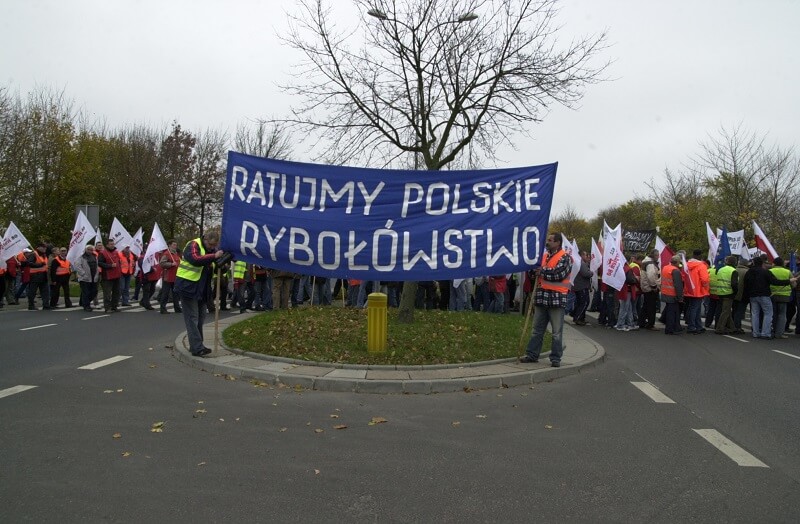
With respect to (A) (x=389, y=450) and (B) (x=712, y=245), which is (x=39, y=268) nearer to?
(A) (x=389, y=450)

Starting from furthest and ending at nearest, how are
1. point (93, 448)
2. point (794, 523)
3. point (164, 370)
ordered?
point (164, 370)
point (93, 448)
point (794, 523)

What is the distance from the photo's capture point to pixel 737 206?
30703 millimetres

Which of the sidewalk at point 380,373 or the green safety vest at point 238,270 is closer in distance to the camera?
the sidewalk at point 380,373

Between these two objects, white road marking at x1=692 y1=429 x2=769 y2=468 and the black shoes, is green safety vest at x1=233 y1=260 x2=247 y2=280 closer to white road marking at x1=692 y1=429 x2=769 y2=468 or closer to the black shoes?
the black shoes

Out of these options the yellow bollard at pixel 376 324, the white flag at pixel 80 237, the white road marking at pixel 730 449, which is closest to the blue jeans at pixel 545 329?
the yellow bollard at pixel 376 324

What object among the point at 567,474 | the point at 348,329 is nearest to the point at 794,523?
the point at 567,474

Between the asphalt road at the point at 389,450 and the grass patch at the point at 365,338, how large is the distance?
1325 mm

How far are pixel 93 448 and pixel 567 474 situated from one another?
4026mm

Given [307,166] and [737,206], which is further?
[737,206]

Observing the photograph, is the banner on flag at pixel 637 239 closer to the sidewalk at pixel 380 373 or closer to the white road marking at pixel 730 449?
the sidewalk at pixel 380 373

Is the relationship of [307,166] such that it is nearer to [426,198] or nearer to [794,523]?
[426,198]

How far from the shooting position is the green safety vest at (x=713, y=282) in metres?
14.1

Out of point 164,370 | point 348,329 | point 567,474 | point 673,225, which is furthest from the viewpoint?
point 673,225

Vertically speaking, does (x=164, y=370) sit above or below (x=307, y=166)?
below
